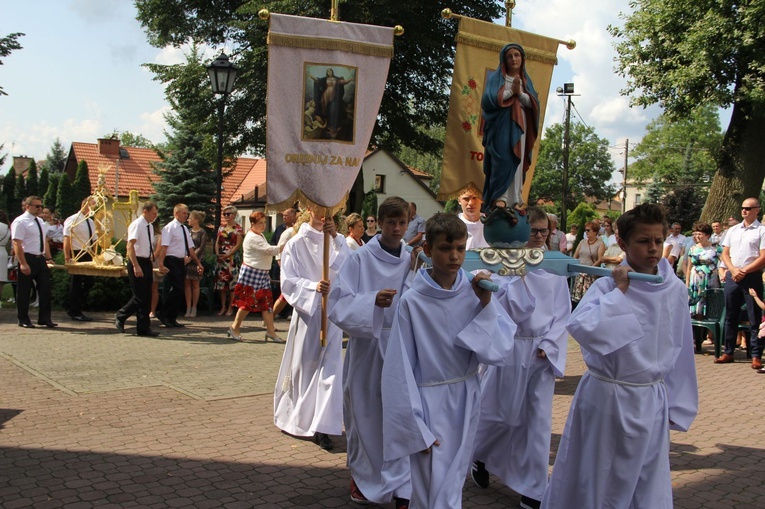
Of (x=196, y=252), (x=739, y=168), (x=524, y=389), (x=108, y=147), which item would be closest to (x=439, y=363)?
(x=524, y=389)

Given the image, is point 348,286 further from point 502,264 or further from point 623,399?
point 623,399

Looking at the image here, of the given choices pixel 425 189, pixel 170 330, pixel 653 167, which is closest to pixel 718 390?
pixel 170 330

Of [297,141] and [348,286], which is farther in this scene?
[297,141]

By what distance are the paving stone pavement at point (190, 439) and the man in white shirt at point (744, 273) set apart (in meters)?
0.49

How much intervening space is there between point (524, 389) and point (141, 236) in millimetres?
7648

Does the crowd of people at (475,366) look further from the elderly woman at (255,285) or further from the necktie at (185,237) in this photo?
the necktie at (185,237)

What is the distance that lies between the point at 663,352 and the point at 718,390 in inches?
220

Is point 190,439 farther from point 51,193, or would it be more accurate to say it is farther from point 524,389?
point 51,193

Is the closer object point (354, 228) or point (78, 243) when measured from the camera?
point (354, 228)

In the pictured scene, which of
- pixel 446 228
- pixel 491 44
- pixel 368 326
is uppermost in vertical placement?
pixel 491 44

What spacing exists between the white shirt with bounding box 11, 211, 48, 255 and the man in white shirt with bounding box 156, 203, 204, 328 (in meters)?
1.83

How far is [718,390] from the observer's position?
8.68 meters

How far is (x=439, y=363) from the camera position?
154 inches

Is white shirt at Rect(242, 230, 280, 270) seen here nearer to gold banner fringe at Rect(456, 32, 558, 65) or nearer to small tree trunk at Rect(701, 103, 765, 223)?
gold banner fringe at Rect(456, 32, 558, 65)
